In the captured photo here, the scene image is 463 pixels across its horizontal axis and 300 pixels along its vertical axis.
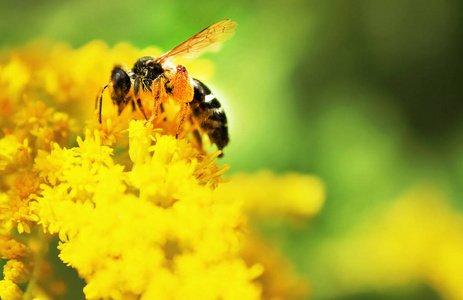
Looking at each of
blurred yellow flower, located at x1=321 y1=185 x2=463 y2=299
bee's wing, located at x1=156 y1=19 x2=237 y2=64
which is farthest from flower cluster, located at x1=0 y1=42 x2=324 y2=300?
blurred yellow flower, located at x1=321 y1=185 x2=463 y2=299

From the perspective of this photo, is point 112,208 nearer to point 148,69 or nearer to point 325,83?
point 148,69

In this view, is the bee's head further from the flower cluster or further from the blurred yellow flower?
the blurred yellow flower

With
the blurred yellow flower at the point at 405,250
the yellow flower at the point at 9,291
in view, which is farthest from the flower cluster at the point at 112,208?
the blurred yellow flower at the point at 405,250

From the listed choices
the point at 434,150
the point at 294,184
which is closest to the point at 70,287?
the point at 294,184

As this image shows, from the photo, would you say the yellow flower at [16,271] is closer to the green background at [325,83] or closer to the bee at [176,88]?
the bee at [176,88]

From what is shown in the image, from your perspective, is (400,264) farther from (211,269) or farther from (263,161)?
(211,269)

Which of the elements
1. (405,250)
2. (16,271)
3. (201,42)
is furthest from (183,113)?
(405,250)
